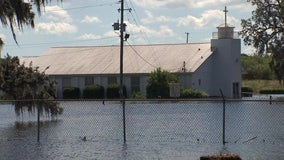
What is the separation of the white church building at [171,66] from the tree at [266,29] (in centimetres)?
931

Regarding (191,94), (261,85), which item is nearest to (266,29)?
(191,94)

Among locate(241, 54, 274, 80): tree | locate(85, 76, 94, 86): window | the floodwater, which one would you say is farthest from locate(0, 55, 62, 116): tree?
locate(241, 54, 274, 80): tree

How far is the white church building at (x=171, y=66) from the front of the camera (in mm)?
76750

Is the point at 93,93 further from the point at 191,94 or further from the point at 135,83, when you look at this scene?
the point at 191,94

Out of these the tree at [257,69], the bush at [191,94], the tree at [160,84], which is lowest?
the bush at [191,94]

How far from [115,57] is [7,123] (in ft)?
163

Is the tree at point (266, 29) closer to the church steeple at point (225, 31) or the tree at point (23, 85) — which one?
the church steeple at point (225, 31)

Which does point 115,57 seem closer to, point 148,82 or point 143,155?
point 148,82

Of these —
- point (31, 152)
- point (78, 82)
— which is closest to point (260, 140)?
point (31, 152)

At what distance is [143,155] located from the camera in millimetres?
19047

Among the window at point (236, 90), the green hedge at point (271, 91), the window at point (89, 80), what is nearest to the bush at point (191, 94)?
the window at point (236, 90)

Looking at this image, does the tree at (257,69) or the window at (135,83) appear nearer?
the window at (135,83)

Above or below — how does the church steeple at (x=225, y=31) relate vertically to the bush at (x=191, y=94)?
above

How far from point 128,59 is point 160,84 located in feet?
41.1
